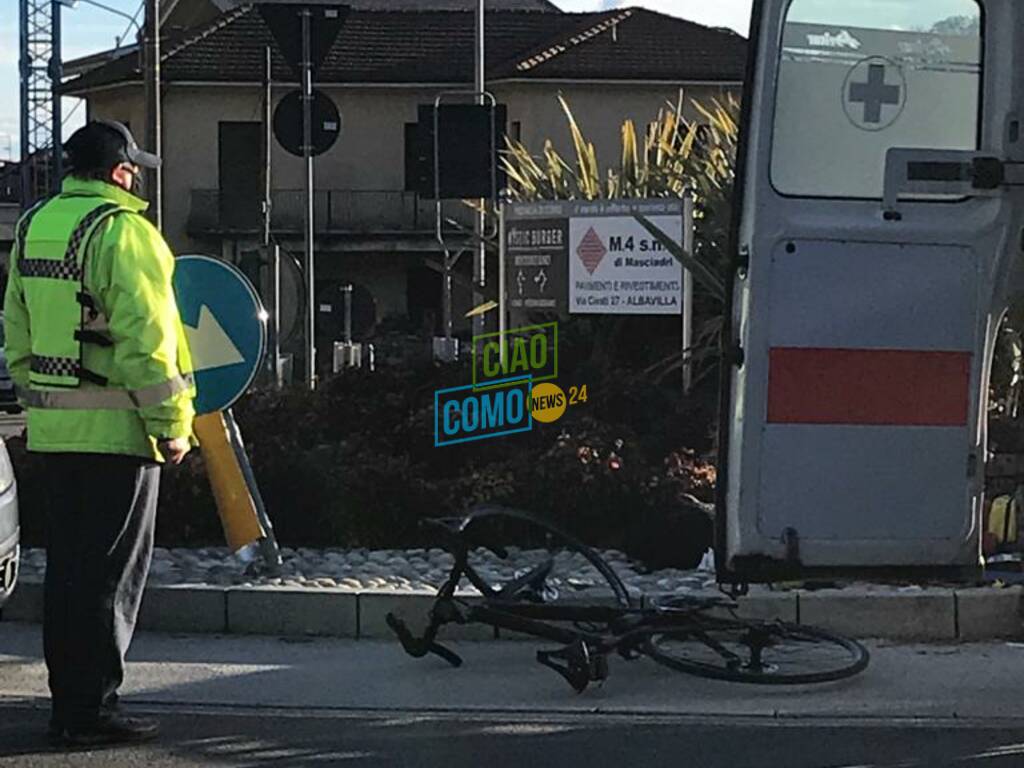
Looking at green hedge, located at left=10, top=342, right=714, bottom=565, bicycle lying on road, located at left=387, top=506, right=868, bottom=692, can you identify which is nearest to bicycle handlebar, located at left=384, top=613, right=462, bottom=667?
bicycle lying on road, located at left=387, top=506, right=868, bottom=692

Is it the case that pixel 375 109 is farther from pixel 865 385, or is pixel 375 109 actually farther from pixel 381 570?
pixel 865 385

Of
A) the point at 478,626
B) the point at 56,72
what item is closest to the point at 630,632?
the point at 478,626

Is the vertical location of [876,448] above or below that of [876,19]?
below

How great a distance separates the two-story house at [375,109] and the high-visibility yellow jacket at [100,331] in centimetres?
2959

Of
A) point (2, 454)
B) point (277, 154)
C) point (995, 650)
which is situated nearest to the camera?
point (2, 454)

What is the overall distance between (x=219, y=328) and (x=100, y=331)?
196 centimetres

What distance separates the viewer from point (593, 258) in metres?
11.0

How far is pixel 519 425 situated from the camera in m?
10.1

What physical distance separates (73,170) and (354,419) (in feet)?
14.5

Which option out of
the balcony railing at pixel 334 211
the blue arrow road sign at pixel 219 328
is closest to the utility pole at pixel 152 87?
the blue arrow road sign at pixel 219 328

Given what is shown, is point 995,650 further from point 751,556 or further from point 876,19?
point 876,19

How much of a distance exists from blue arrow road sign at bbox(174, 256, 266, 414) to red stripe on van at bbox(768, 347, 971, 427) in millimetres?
2769

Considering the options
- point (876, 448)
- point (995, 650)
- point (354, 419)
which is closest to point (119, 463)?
point (876, 448)

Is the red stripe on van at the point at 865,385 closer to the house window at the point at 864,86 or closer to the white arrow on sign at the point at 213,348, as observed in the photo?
the house window at the point at 864,86
